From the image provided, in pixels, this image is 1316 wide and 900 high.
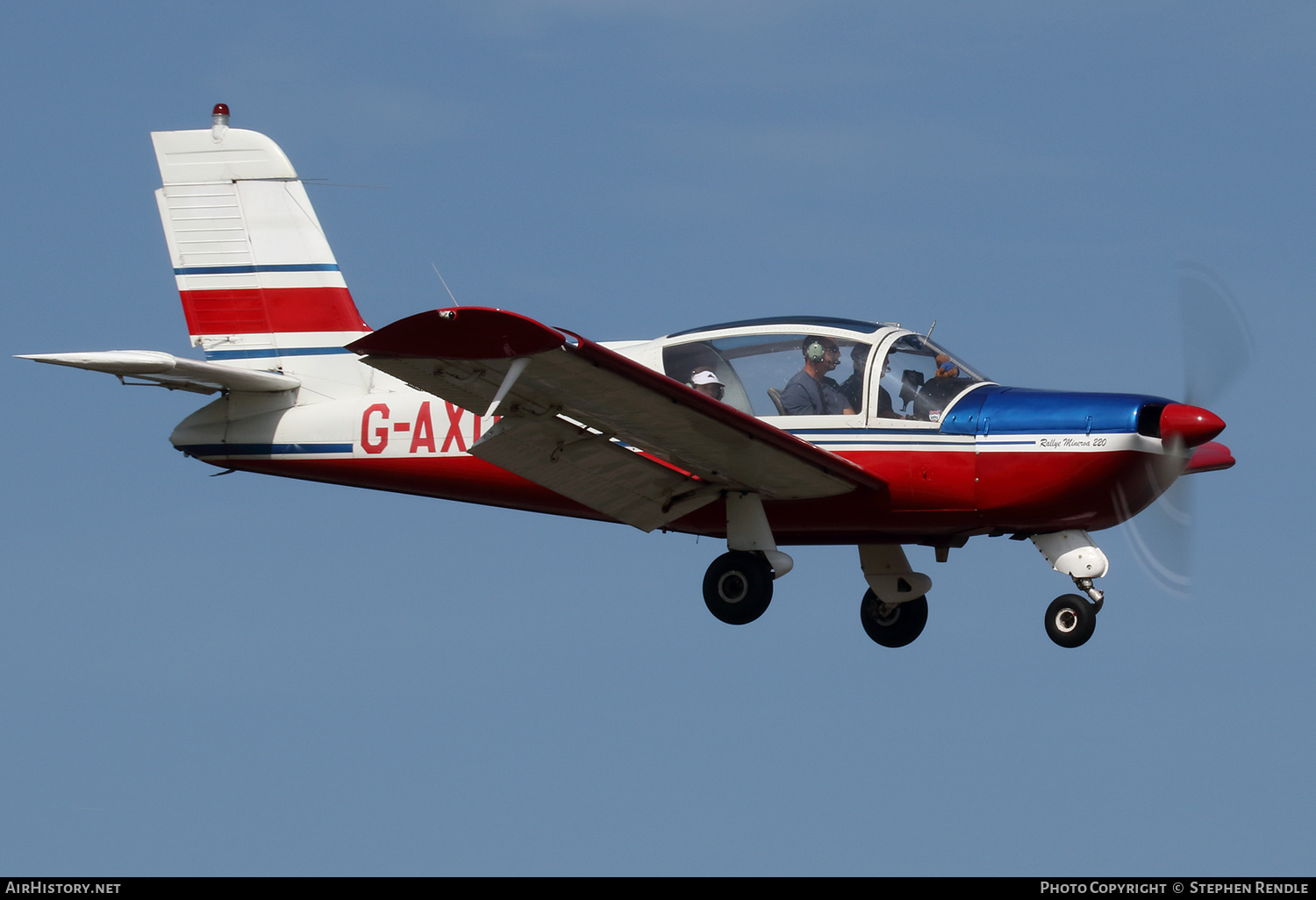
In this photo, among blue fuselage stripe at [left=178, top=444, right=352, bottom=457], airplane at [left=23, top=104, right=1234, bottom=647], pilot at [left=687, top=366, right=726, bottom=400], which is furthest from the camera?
blue fuselage stripe at [left=178, top=444, right=352, bottom=457]

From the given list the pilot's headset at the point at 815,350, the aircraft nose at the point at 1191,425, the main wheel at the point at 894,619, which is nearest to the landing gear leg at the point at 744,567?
the pilot's headset at the point at 815,350

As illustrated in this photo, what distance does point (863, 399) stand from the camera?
46.7ft

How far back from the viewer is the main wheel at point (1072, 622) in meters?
13.8

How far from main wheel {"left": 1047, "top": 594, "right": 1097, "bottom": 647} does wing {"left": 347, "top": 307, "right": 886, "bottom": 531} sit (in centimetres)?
167

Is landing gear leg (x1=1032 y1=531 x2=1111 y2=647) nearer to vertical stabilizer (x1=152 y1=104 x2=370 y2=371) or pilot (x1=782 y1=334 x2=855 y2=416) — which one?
pilot (x1=782 y1=334 x2=855 y2=416)

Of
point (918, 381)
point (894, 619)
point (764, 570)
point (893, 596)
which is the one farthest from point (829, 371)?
point (894, 619)

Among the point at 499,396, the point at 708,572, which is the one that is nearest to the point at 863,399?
the point at 708,572

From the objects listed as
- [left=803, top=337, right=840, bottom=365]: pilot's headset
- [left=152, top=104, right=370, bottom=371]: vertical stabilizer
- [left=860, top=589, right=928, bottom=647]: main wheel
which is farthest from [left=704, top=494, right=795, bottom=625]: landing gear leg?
[left=152, top=104, right=370, bottom=371]: vertical stabilizer

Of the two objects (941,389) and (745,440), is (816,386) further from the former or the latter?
(745,440)

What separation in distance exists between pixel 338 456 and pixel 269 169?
3.07 meters

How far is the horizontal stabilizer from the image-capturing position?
558 inches

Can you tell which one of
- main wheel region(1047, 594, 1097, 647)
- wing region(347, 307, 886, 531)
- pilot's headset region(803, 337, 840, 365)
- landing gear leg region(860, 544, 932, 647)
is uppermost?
pilot's headset region(803, 337, 840, 365)

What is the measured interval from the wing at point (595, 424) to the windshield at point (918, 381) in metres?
0.63

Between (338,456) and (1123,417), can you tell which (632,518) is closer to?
(338,456)
